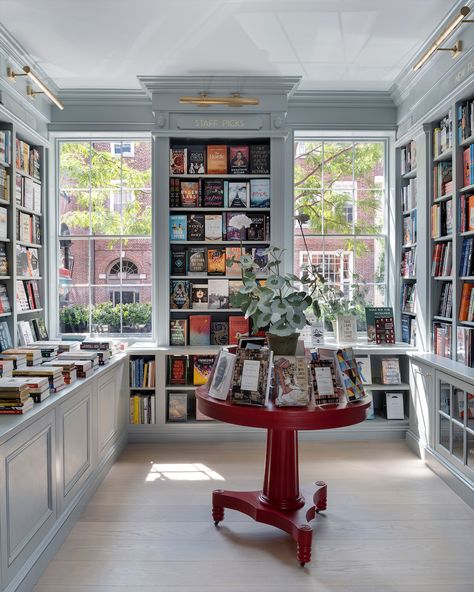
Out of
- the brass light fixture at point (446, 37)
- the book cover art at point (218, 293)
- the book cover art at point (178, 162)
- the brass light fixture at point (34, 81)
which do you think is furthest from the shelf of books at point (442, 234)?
the brass light fixture at point (34, 81)

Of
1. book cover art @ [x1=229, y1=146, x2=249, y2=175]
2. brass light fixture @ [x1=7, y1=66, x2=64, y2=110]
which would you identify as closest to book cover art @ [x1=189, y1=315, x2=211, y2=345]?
book cover art @ [x1=229, y1=146, x2=249, y2=175]

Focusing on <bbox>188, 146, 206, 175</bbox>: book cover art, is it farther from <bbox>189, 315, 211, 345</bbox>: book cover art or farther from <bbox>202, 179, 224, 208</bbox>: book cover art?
<bbox>189, 315, 211, 345</bbox>: book cover art

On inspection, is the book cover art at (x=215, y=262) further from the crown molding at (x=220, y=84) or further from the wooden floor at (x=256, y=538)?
the wooden floor at (x=256, y=538)

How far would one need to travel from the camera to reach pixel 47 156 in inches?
192

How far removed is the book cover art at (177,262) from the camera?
4902 millimetres

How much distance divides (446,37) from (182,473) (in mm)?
3530

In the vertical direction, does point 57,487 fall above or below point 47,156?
below

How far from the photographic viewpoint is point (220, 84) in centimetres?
460

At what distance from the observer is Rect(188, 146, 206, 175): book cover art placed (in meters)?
4.85

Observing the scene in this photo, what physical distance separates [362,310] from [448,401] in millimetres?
1618

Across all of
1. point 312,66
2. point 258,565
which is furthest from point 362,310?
point 258,565

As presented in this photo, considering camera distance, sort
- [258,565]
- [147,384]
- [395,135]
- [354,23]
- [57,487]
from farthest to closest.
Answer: [395,135] → [147,384] → [354,23] → [57,487] → [258,565]

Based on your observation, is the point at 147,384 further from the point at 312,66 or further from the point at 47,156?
the point at 312,66

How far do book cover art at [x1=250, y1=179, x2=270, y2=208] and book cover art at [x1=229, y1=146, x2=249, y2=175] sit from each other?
0.15 meters
